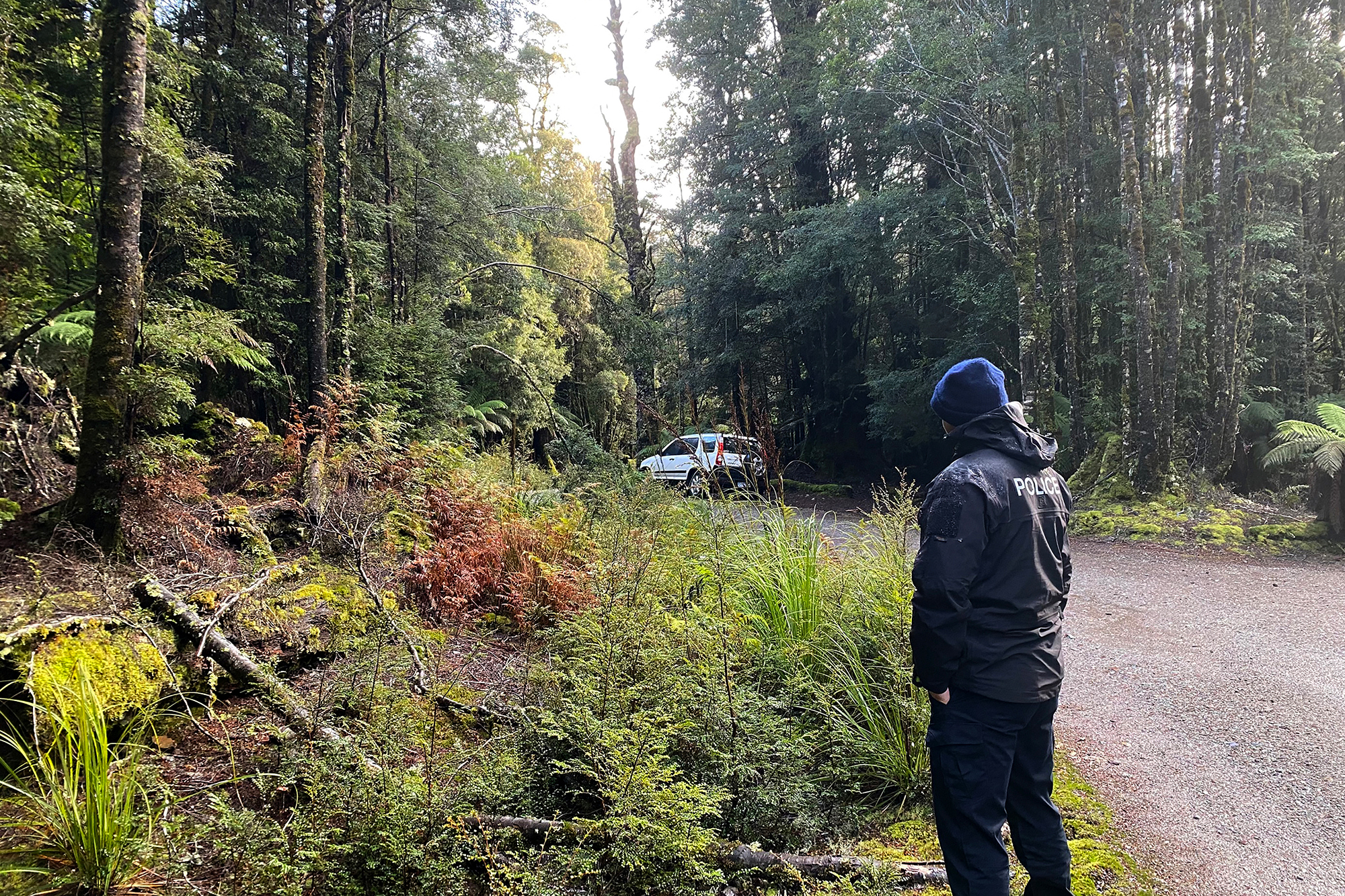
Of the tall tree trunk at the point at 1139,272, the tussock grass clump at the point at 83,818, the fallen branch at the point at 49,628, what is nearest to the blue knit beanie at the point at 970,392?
the tussock grass clump at the point at 83,818

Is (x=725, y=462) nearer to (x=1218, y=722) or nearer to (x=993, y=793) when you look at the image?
(x=993, y=793)

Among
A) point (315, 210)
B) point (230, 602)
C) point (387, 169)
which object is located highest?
point (387, 169)

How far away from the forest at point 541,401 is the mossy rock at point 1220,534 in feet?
0.21

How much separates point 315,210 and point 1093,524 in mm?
12172

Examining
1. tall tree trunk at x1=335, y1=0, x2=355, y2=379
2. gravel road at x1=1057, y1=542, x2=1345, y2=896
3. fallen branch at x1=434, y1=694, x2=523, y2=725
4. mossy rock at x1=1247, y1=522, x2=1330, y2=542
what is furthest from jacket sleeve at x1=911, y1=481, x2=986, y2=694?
mossy rock at x1=1247, y1=522, x2=1330, y2=542

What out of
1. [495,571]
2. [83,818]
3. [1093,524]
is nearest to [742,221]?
[1093,524]

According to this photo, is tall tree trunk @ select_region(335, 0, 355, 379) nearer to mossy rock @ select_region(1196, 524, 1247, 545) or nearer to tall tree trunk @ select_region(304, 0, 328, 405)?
tall tree trunk @ select_region(304, 0, 328, 405)

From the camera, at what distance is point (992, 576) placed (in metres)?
2.54

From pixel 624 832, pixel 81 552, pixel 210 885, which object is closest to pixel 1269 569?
pixel 624 832

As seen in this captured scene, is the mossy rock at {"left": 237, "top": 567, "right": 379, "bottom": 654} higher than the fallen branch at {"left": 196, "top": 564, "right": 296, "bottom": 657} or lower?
lower

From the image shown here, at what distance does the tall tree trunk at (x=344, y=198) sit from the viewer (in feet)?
31.1

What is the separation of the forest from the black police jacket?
3.14 ft

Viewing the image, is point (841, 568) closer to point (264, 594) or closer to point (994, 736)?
point (994, 736)

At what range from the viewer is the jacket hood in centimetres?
266
